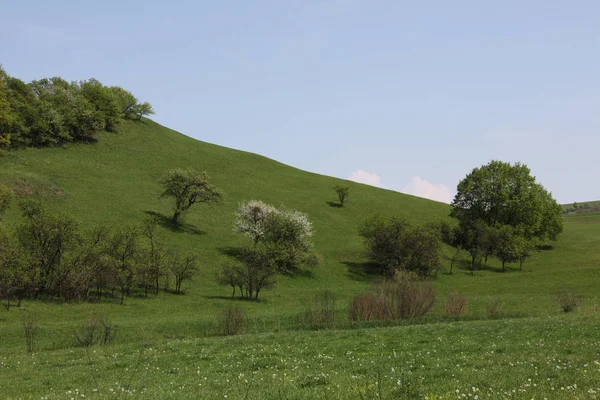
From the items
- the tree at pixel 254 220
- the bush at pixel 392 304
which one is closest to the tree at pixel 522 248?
the tree at pixel 254 220

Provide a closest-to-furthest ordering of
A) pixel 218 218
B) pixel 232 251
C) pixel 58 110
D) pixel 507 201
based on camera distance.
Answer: pixel 232 251 → pixel 218 218 → pixel 507 201 → pixel 58 110

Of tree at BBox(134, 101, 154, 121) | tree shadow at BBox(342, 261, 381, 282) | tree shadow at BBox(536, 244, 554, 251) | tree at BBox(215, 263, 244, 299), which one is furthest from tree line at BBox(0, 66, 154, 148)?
tree shadow at BBox(536, 244, 554, 251)

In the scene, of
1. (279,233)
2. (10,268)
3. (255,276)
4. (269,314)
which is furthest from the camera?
(279,233)

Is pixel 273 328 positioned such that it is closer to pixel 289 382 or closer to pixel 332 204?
pixel 289 382

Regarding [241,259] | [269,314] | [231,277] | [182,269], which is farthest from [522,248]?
[182,269]

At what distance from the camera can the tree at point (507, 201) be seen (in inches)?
3484

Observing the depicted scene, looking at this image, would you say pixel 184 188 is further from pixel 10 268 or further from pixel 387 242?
pixel 10 268

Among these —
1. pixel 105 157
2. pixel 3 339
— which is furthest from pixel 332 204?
pixel 3 339

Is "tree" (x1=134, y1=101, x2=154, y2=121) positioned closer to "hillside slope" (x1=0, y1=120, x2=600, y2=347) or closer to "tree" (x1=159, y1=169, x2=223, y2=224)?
"hillside slope" (x1=0, y1=120, x2=600, y2=347)

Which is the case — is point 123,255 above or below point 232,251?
above

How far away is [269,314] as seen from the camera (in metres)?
40.7

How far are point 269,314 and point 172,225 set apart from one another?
1543 inches

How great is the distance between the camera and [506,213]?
89.7 metres

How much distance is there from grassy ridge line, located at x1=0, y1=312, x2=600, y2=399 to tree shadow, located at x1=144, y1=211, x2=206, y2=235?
52.6m
